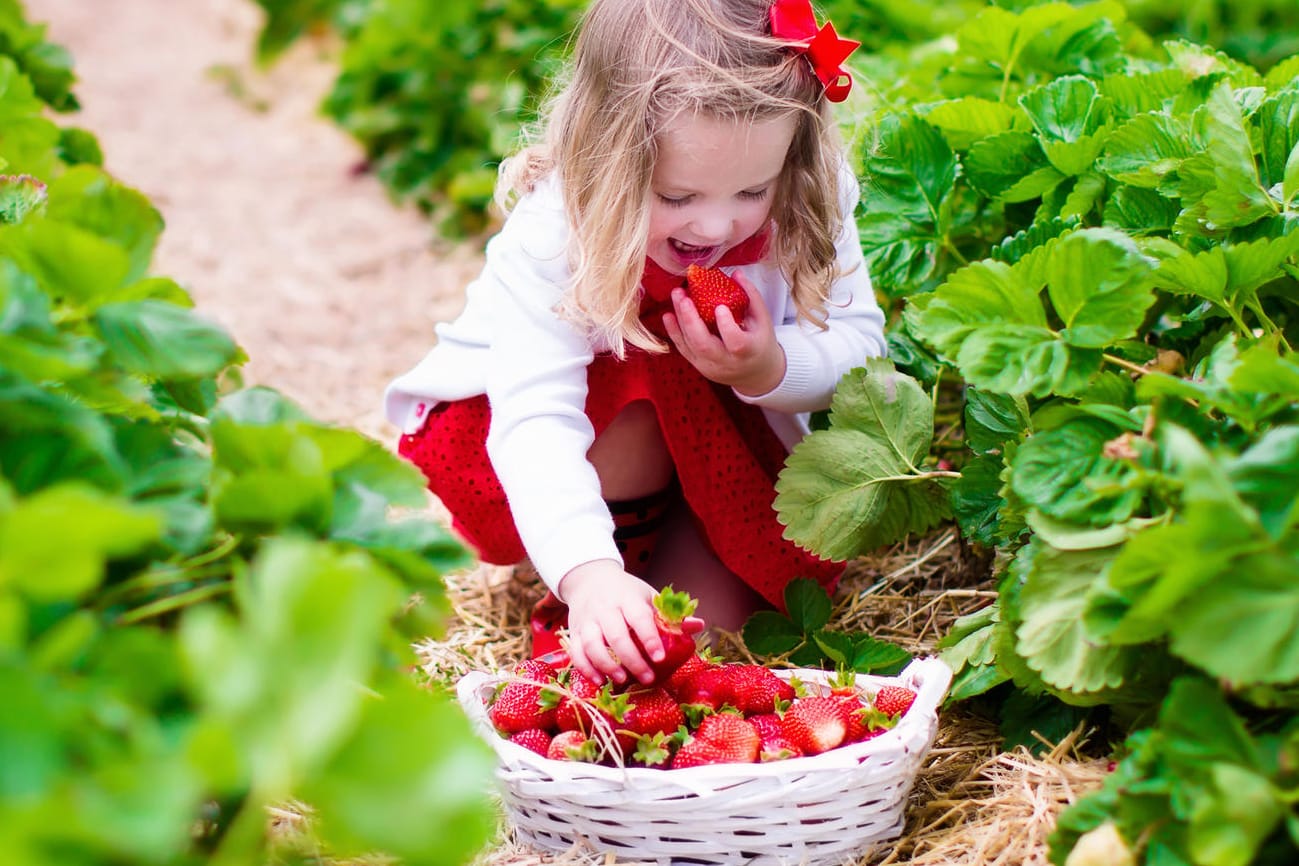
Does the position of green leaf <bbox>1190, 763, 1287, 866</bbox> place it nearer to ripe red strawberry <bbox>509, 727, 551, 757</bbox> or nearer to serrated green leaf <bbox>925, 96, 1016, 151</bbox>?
ripe red strawberry <bbox>509, 727, 551, 757</bbox>

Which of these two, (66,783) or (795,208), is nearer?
(66,783)

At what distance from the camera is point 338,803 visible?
0.68 metres

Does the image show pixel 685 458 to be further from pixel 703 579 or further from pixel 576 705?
pixel 576 705

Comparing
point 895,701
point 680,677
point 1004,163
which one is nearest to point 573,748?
point 680,677

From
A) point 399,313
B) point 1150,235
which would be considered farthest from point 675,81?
point 399,313

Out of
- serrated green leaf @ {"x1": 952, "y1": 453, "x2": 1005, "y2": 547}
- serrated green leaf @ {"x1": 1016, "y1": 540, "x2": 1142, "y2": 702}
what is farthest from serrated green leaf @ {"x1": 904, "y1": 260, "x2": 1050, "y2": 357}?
serrated green leaf @ {"x1": 952, "y1": 453, "x2": 1005, "y2": 547}

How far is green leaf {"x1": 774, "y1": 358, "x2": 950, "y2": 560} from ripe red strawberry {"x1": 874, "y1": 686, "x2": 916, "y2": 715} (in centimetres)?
26

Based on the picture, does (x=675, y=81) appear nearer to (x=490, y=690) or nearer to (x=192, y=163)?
(x=490, y=690)

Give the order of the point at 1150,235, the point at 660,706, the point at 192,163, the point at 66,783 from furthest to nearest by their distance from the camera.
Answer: the point at 192,163 < the point at 1150,235 < the point at 660,706 < the point at 66,783

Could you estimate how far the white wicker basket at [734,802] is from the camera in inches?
48.4

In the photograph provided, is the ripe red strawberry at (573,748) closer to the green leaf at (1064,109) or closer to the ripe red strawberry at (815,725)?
the ripe red strawberry at (815,725)

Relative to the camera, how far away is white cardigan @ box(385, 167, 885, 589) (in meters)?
1.57

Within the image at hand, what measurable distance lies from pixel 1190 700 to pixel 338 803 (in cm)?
69

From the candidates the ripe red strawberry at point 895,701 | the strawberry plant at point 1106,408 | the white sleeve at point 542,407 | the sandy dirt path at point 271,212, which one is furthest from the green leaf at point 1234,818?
the sandy dirt path at point 271,212
